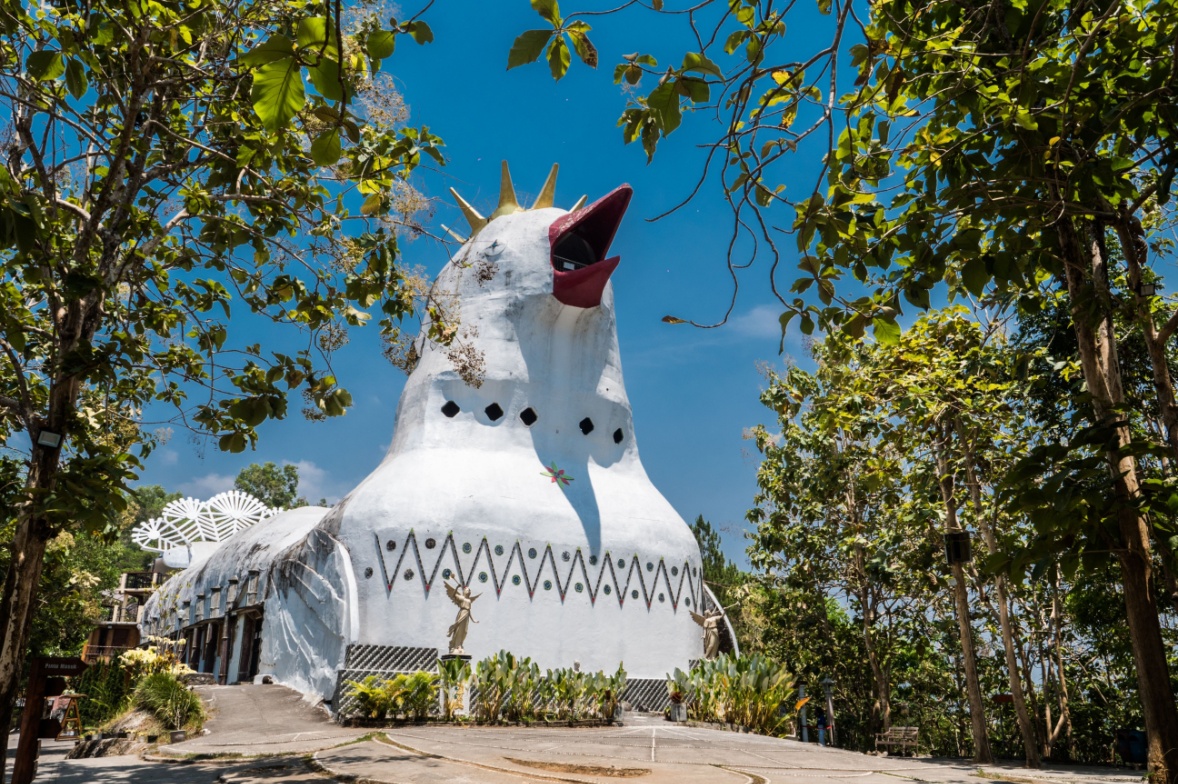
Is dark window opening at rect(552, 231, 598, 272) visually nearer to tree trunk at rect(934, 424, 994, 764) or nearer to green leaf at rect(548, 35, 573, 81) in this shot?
tree trunk at rect(934, 424, 994, 764)

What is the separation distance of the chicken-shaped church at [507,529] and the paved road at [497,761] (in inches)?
143

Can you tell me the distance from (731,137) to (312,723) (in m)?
11.6

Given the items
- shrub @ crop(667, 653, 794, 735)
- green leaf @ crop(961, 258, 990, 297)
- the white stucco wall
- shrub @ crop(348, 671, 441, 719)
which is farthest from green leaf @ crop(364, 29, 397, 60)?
shrub @ crop(667, 653, 794, 735)

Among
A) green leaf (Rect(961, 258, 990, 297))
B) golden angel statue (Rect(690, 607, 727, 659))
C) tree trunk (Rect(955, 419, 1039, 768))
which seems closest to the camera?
green leaf (Rect(961, 258, 990, 297))

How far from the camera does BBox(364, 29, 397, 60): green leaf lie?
2.70 metres

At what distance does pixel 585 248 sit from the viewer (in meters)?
18.8

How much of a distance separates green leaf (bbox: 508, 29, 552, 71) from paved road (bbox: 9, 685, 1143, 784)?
452cm

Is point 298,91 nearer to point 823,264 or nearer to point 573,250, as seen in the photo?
point 823,264

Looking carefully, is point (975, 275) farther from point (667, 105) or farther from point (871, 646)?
point (871, 646)

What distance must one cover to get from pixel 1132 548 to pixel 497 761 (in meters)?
4.97

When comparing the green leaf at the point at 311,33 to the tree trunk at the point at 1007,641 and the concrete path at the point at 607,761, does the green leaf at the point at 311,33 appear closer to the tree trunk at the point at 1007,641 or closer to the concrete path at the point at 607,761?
the concrete path at the point at 607,761

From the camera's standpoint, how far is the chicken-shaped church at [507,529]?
579 inches

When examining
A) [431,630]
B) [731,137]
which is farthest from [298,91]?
[431,630]

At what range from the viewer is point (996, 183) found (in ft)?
13.9
